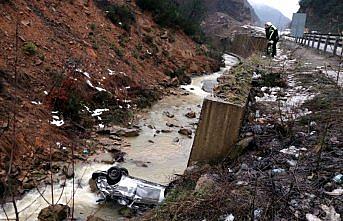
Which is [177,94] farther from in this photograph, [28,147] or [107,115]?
[28,147]

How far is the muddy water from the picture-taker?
6.08 meters

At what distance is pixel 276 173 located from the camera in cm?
432

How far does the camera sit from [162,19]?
22344 millimetres

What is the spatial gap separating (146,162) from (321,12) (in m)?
32.4

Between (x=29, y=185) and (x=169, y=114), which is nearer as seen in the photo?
(x=29, y=185)

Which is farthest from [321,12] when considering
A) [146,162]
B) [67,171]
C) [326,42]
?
[67,171]

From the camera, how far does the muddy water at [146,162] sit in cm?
608

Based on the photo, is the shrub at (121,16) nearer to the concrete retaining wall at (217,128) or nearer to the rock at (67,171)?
the rock at (67,171)

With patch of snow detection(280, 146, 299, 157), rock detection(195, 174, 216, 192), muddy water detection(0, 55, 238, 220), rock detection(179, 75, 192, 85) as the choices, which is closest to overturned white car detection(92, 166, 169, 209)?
muddy water detection(0, 55, 238, 220)

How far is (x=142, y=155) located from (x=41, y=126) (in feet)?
7.33

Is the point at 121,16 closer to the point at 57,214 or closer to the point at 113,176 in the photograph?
the point at 113,176

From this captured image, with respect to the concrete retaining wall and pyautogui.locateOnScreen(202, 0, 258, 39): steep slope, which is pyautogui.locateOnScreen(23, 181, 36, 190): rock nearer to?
the concrete retaining wall

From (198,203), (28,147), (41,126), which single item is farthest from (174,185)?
(41,126)

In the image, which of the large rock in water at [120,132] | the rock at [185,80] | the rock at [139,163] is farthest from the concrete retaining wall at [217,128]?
the rock at [185,80]
